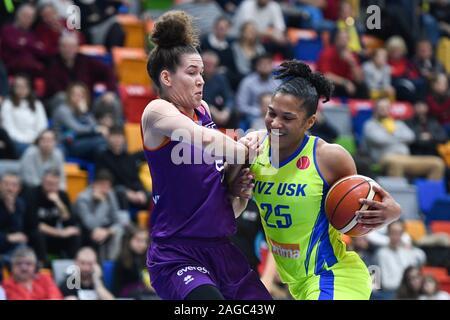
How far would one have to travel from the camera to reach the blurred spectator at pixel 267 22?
47.3 feet

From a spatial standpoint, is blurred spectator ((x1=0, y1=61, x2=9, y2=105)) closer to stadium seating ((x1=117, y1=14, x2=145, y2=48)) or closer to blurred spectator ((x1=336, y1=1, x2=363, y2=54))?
stadium seating ((x1=117, y1=14, x2=145, y2=48))

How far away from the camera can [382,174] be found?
523 inches

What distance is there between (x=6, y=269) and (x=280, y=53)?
20.1ft

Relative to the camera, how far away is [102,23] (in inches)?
533

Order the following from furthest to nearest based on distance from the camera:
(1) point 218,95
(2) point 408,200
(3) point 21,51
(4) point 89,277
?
(2) point 408,200, (1) point 218,95, (3) point 21,51, (4) point 89,277

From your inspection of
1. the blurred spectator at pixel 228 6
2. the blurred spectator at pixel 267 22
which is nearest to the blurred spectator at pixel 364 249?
the blurred spectator at pixel 267 22

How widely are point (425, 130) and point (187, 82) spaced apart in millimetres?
9070

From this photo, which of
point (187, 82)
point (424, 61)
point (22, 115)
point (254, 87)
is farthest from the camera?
point (424, 61)

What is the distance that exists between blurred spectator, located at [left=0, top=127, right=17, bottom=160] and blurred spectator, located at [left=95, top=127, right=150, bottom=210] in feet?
3.02

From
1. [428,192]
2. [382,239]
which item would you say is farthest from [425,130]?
[382,239]

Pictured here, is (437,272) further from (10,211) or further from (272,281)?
(10,211)

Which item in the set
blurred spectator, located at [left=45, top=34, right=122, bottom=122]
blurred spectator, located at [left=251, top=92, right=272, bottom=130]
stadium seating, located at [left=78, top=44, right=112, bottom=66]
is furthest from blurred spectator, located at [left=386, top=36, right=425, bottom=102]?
blurred spectator, located at [left=45, top=34, right=122, bottom=122]

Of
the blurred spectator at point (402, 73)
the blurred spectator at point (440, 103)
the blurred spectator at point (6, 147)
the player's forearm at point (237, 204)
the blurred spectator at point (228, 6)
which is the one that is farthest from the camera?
the blurred spectator at point (228, 6)

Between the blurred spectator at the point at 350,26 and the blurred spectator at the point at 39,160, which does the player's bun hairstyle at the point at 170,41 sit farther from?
the blurred spectator at the point at 350,26
